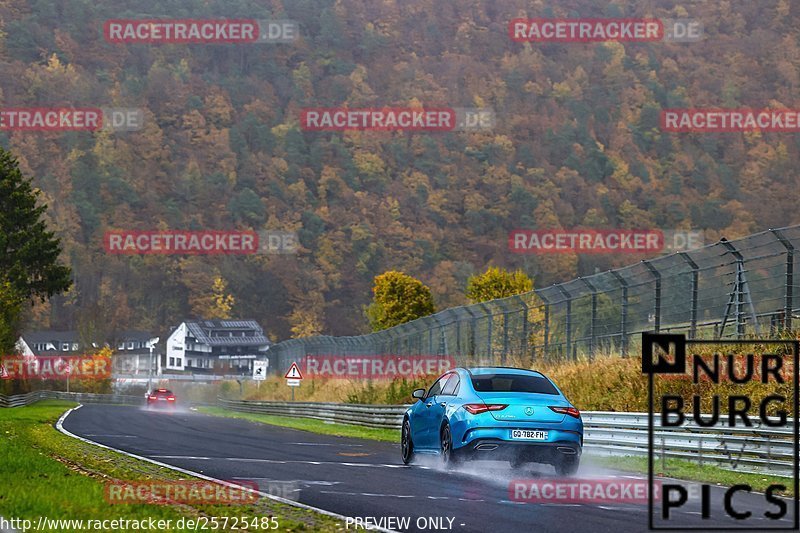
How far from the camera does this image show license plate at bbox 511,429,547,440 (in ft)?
52.7

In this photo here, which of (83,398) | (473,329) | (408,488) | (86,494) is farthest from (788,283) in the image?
(83,398)

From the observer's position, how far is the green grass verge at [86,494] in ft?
35.7

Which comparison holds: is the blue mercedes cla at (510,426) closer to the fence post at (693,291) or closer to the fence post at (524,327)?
the fence post at (693,291)

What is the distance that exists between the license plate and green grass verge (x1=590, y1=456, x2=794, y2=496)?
84.9 inches

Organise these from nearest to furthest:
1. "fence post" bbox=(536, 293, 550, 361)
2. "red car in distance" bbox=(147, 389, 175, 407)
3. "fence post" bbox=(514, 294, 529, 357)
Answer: "fence post" bbox=(536, 293, 550, 361) < "fence post" bbox=(514, 294, 529, 357) < "red car in distance" bbox=(147, 389, 175, 407)

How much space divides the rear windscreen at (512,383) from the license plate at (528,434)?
3.60 ft

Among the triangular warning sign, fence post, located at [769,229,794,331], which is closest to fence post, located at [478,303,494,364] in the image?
fence post, located at [769,229,794,331]

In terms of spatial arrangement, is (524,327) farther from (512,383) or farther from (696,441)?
(512,383)

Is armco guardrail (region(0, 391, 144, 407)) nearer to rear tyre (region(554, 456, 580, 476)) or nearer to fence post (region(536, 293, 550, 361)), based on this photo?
fence post (region(536, 293, 550, 361))

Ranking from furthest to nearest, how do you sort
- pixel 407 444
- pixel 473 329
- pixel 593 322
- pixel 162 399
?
pixel 162 399 < pixel 473 329 < pixel 593 322 < pixel 407 444

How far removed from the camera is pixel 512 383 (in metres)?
17.5

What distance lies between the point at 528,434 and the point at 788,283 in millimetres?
7753

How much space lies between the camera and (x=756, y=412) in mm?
17797

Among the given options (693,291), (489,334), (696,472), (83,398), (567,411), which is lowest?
(83,398)
